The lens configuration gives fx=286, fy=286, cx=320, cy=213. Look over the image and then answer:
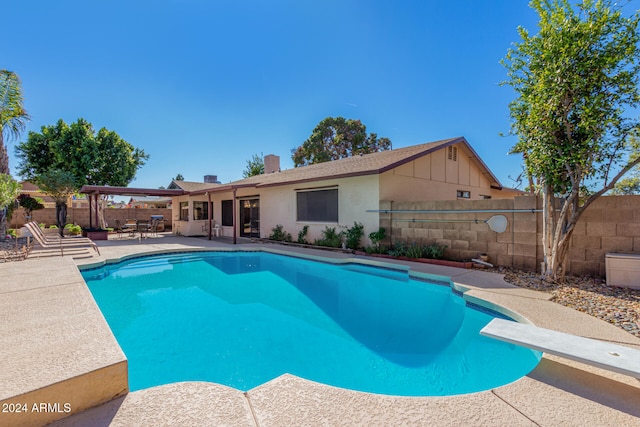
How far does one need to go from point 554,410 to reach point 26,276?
8863mm

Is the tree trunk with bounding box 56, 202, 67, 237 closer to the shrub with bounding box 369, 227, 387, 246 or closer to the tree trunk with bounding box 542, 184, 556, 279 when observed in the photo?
the shrub with bounding box 369, 227, 387, 246

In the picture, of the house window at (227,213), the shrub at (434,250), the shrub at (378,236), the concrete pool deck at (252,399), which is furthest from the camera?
the house window at (227,213)

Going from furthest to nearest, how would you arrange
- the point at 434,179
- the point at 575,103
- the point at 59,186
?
1. the point at 59,186
2. the point at 434,179
3. the point at 575,103

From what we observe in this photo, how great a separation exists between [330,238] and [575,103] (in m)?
8.27

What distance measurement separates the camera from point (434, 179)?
12844 millimetres

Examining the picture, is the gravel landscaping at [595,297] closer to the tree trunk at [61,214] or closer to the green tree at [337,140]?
Answer: the tree trunk at [61,214]

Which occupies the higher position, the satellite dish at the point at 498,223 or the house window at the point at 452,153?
the house window at the point at 452,153

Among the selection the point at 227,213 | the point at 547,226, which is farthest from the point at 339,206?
the point at 227,213

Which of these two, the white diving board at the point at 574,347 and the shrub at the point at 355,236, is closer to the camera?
the white diving board at the point at 574,347

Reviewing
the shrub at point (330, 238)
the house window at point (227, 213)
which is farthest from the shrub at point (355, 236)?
the house window at point (227, 213)

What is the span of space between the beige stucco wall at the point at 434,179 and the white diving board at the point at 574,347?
24.8 ft

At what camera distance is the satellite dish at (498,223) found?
25.4 ft

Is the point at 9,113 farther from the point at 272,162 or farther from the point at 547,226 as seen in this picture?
the point at 547,226

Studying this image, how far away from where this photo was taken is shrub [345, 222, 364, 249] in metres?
10.8
